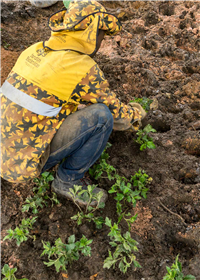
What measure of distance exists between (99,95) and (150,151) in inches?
37.6

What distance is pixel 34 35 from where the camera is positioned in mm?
4059

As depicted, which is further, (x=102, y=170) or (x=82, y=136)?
(x=102, y=170)

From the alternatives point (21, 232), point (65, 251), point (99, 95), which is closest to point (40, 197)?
point (21, 232)

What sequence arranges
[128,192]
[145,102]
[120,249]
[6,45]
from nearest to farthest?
[120,249], [128,192], [145,102], [6,45]

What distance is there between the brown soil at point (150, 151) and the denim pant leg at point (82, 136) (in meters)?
0.42

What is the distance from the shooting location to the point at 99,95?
5.83 feet

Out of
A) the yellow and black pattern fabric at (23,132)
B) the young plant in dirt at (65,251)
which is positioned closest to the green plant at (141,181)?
the young plant in dirt at (65,251)

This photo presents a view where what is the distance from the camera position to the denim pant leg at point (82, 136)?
1.81 metres

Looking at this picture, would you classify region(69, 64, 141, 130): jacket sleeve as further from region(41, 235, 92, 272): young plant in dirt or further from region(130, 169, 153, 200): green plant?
region(41, 235, 92, 272): young plant in dirt

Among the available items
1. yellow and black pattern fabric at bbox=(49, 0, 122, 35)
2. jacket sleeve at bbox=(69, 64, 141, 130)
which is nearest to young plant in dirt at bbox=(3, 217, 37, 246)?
jacket sleeve at bbox=(69, 64, 141, 130)

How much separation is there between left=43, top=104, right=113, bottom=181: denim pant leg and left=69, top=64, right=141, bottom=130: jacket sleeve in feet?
0.21

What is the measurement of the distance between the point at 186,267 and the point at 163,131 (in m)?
1.47

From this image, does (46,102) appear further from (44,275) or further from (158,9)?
(158,9)

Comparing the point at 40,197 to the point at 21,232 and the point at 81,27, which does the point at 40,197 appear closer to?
the point at 21,232
